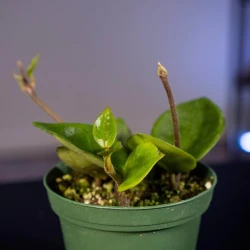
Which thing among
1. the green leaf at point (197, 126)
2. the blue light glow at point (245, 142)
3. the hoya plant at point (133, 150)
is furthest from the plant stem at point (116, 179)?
the blue light glow at point (245, 142)

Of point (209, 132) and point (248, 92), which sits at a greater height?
point (209, 132)

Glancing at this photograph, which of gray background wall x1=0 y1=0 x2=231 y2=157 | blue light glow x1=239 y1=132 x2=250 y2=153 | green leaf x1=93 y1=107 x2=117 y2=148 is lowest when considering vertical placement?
blue light glow x1=239 y1=132 x2=250 y2=153

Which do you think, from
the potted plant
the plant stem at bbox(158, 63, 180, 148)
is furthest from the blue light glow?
the plant stem at bbox(158, 63, 180, 148)

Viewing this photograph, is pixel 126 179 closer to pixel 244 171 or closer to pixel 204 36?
pixel 244 171

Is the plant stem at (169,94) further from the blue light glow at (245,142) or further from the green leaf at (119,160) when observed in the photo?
the blue light glow at (245,142)

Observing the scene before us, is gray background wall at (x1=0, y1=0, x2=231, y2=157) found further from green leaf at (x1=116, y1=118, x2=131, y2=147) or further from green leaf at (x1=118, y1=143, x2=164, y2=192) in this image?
green leaf at (x1=118, y1=143, x2=164, y2=192)

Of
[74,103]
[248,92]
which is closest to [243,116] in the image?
[248,92]
